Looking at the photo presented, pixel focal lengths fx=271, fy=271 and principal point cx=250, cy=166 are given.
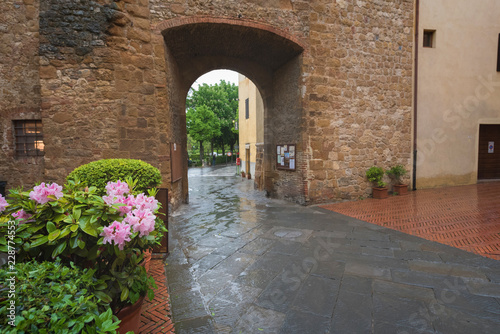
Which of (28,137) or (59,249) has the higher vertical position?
(28,137)

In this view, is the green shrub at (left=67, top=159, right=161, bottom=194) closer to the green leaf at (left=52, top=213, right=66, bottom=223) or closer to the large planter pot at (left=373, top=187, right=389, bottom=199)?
the green leaf at (left=52, top=213, right=66, bottom=223)

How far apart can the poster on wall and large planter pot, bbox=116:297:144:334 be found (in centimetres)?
592

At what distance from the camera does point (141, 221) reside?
1642 millimetres

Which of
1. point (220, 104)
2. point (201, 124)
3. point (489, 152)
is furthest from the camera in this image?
point (220, 104)

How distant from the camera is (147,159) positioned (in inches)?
226

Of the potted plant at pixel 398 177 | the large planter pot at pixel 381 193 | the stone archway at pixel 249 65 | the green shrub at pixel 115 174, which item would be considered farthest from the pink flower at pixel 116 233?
the potted plant at pixel 398 177

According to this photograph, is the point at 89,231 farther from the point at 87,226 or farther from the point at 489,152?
the point at 489,152

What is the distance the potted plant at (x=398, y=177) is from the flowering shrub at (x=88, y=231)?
7.70m

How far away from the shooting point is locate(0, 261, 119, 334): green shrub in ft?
3.68

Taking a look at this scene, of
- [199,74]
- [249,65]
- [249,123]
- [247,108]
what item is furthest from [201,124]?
[249,65]

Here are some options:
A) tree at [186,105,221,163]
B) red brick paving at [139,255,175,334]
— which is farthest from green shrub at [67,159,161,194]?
tree at [186,105,221,163]

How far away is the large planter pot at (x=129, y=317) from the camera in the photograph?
1.78m

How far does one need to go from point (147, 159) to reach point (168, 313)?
3.97 m

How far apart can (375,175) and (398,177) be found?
42.1 inches
